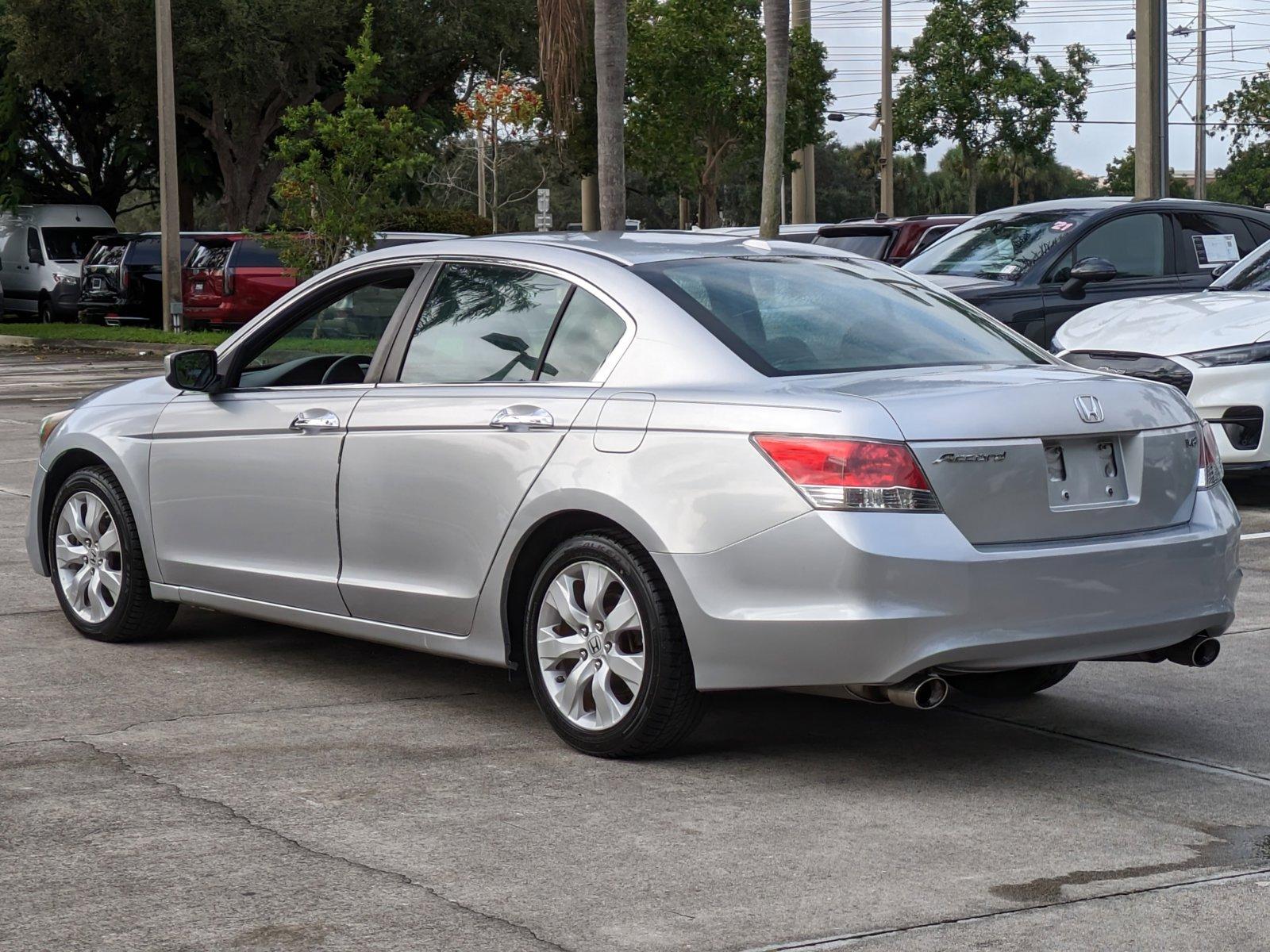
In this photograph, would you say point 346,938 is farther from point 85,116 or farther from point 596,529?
point 85,116

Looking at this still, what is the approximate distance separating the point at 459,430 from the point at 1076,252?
28.2 ft

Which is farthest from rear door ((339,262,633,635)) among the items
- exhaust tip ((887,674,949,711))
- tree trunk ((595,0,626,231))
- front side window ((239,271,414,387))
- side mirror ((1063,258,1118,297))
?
tree trunk ((595,0,626,231))

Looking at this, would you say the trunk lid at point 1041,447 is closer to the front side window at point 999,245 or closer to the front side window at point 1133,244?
the front side window at point 999,245

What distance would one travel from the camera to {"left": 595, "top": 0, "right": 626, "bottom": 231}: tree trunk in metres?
20.8

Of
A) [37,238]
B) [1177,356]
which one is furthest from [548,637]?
[37,238]

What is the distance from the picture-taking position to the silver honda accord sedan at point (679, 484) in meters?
4.71

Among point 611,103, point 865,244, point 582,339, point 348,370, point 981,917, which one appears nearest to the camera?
point 981,917

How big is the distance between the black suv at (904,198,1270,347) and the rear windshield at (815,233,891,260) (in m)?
3.54

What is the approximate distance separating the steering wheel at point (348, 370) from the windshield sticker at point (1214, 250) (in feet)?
29.4

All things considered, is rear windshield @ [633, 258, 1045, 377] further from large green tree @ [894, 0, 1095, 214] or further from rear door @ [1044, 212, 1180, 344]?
large green tree @ [894, 0, 1095, 214]

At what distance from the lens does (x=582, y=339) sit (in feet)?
18.0

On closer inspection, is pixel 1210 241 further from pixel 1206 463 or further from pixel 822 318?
pixel 822 318

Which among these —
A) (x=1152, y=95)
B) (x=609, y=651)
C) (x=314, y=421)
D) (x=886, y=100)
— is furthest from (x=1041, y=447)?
(x=886, y=100)

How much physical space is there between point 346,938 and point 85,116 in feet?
136
